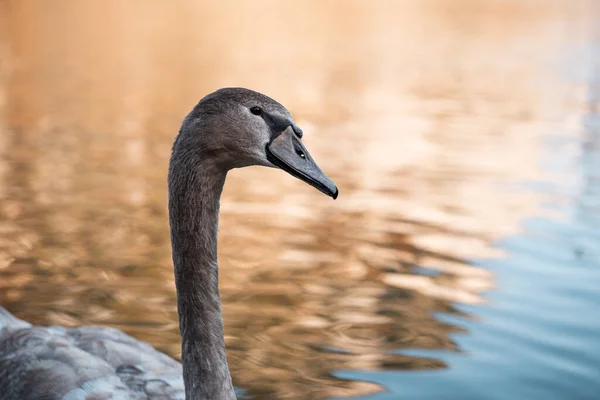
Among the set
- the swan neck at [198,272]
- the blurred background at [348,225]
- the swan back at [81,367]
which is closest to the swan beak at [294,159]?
the swan neck at [198,272]

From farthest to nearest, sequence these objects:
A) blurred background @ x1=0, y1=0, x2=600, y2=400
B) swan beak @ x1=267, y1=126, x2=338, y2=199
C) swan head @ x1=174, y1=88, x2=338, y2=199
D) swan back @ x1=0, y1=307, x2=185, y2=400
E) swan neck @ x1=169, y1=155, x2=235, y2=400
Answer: blurred background @ x1=0, y1=0, x2=600, y2=400, swan back @ x1=0, y1=307, x2=185, y2=400, swan neck @ x1=169, y1=155, x2=235, y2=400, swan head @ x1=174, y1=88, x2=338, y2=199, swan beak @ x1=267, y1=126, x2=338, y2=199

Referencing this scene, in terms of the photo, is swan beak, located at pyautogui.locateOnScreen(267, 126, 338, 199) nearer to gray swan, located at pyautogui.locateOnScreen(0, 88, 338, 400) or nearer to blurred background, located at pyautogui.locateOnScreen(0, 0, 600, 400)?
gray swan, located at pyautogui.locateOnScreen(0, 88, 338, 400)

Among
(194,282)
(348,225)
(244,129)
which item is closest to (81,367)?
(194,282)

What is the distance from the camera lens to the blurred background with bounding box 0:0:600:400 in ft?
23.2

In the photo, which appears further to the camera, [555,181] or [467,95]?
[467,95]

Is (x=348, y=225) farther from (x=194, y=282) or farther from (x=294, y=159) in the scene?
(x=294, y=159)

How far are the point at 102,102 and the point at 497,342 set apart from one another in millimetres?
12615

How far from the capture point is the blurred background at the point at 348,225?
23.2 feet

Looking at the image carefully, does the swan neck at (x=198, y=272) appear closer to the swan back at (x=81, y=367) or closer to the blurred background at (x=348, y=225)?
the swan back at (x=81, y=367)

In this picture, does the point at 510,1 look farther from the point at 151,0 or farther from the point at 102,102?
the point at 102,102

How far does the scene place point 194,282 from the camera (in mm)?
4512

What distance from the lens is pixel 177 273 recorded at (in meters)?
4.55

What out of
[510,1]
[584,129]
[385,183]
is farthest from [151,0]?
[385,183]

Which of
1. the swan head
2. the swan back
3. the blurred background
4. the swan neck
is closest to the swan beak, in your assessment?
the swan head
